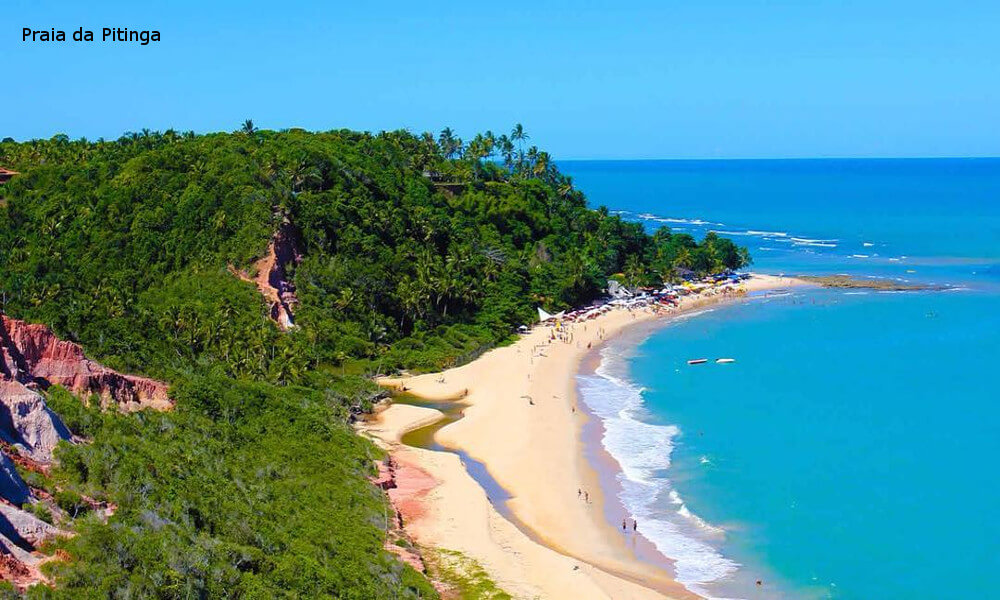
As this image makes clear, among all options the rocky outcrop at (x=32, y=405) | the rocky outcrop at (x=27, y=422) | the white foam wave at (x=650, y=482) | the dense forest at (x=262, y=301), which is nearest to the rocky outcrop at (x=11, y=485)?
the rocky outcrop at (x=32, y=405)

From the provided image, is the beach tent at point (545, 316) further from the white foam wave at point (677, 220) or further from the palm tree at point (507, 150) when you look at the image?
the white foam wave at point (677, 220)

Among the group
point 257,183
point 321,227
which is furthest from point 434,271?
point 257,183

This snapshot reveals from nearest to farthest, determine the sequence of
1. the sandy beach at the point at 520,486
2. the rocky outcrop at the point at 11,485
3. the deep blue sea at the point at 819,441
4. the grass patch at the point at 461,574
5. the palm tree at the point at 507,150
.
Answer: the rocky outcrop at the point at 11,485
the grass patch at the point at 461,574
the sandy beach at the point at 520,486
the deep blue sea at the point at 819,441
the palm tree at the point at 507,150

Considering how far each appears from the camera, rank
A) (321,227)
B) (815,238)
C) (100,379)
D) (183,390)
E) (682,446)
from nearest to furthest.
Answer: (100,379)
(183,390)
(682,446)
(321,227)
(815,238)

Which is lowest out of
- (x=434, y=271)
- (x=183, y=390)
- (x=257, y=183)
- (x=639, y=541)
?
(x=639, y=541)

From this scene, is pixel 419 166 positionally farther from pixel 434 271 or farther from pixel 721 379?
pixel 721 379

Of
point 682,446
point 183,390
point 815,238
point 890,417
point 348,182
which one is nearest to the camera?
point 183,390

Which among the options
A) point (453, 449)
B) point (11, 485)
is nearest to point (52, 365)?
point (11, 485)

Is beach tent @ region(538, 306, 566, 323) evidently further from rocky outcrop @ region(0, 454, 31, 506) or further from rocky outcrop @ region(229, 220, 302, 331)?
rocky outcrop @ region(0, 454, 31, 506)
